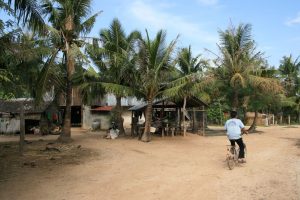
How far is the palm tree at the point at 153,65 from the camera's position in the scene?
63.0 ft

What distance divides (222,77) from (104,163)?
1554 centimetres

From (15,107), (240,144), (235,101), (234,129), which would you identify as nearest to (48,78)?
(234,129)

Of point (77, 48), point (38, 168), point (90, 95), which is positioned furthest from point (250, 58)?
point (38, 168)

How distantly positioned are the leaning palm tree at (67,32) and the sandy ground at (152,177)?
4.23m

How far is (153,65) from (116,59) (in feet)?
6.46

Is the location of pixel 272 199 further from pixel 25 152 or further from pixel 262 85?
pixel 262 85

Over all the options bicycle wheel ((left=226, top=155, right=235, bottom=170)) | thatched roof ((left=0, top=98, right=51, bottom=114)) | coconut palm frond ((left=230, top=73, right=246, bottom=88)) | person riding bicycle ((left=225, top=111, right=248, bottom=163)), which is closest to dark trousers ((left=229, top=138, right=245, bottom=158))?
person riding bicycle ((left=225, top=111, right=248, bottom=163))

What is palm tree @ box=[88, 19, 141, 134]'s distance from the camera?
19750 millimetres

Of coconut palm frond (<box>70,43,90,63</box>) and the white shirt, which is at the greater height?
coconut palm frond (<box>70,43,90,63</box>)

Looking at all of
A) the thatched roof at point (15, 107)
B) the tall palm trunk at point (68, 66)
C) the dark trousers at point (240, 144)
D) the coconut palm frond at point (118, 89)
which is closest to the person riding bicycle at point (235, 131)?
the dark trousers at point (240, 144)

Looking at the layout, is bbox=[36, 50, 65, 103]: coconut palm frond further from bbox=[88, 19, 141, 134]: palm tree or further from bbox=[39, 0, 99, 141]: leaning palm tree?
bbox=[88, 19, 141, 134]: palm tree

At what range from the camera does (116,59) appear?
19.7 m

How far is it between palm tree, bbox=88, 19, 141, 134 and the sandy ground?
5.25 meters

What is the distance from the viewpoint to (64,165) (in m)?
12.4
